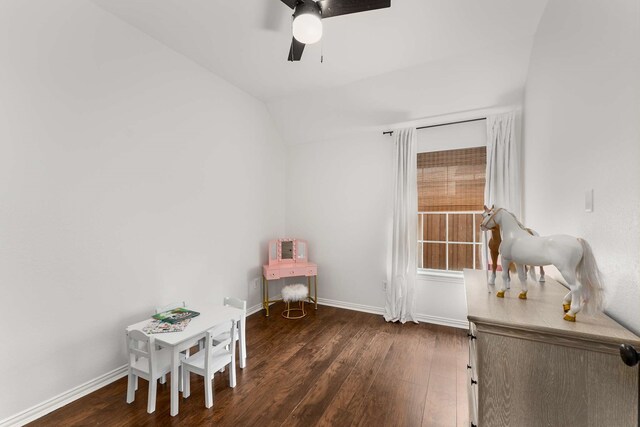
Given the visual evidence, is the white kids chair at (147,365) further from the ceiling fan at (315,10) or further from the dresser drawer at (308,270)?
the ceiling fan at (315,10)

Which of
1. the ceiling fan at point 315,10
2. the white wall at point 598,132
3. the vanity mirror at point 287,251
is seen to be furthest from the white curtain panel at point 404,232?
the ceiling fan at point 315,10

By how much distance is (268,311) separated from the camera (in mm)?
3590

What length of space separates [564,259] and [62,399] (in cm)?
308

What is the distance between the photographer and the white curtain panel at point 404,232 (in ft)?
11.0

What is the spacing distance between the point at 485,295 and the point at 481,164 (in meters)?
2.20

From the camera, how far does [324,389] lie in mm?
2051

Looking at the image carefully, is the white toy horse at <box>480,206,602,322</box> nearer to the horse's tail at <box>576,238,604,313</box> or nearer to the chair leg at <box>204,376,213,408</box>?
the horse's tail at <box>576,238,604,313</box>

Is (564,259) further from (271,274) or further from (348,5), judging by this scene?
(271,274)

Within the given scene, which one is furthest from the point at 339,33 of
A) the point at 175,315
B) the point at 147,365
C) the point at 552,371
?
the point at 147,365

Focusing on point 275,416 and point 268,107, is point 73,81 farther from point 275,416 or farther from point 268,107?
point 275,416

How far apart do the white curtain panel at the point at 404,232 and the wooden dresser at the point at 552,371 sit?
218cm

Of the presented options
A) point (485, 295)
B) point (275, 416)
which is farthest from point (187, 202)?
point (485, 295)

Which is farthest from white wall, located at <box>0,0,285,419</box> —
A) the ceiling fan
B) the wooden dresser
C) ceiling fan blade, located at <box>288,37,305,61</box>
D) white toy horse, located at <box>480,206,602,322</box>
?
white toy horse, located at <box>480,206,602,322</box>

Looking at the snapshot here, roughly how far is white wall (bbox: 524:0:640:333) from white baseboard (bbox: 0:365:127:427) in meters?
3.11
